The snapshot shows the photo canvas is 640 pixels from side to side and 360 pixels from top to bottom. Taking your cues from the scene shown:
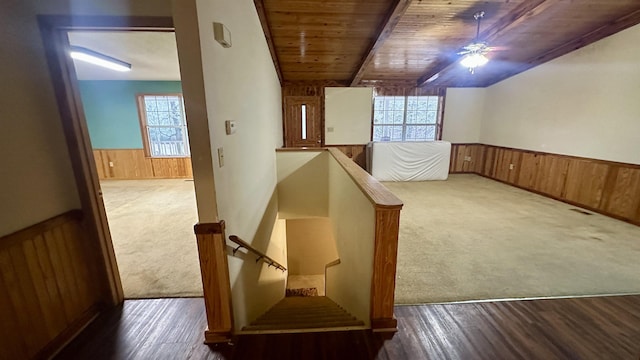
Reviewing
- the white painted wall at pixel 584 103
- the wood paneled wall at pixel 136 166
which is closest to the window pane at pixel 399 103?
the white painted wall at pixel 584 103

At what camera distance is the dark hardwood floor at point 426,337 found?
1.57 m

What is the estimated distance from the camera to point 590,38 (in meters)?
4.20

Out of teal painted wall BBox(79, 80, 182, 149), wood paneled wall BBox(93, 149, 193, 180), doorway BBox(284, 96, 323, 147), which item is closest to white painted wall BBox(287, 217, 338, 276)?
doorway BBox(284, 96, 323, 147)

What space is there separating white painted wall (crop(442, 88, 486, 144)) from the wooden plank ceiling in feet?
Result: 3.41

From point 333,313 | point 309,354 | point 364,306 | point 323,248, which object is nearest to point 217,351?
point 309,354

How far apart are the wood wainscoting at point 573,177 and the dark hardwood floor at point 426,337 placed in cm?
276

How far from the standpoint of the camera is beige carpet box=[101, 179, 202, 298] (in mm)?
2320

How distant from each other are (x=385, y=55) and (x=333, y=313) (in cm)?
473

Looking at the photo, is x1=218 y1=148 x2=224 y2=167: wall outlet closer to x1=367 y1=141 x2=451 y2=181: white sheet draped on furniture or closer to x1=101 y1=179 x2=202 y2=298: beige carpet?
x1=101 y1=179 x2=202 y2=298: beige carpet

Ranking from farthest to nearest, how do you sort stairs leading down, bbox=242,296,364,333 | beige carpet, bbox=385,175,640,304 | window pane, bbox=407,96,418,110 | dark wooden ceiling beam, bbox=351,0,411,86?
window pane, bbox=407,96,418,110
dark wooden ceiling beam, bbox=351,0,411,86
beige carpet, bbox=385,175,640,304
stairs leading down, bbox=242,296,364,333

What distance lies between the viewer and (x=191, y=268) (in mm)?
2596

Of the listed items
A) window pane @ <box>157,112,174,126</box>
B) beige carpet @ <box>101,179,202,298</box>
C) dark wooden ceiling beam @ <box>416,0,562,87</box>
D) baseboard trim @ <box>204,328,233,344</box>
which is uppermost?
dark wooden ceiling beam @ <box>416,0,562,87</box>

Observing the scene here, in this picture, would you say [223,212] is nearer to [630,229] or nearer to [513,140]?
[630,229]

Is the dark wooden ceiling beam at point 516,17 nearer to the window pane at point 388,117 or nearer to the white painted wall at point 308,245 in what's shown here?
the window pane at point 388,117
